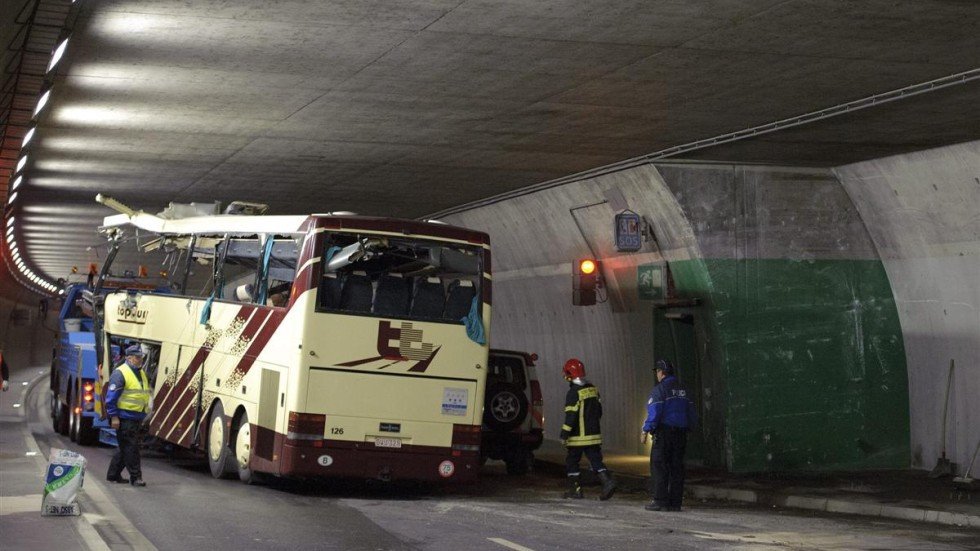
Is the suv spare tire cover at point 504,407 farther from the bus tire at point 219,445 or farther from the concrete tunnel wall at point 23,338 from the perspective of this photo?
the concrete tunnel wall at point 23,338

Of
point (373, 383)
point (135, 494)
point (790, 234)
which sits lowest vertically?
point (135, 494)

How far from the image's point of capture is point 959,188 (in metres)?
19.3

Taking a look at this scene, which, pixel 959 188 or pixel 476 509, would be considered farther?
pixel 959 188

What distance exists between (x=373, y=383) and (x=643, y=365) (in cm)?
896

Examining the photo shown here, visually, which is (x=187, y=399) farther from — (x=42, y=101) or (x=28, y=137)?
(x=42, y=101)

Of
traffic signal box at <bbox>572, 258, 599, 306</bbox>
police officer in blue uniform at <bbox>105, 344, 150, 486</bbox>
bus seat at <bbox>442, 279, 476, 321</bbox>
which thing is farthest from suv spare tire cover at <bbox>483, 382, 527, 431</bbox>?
police officer in blue uniform at <bbox>105, 344, 150, 486</bbox>

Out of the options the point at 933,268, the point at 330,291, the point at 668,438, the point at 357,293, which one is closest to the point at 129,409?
the point at 330,291

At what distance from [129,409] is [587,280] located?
34.7 feet

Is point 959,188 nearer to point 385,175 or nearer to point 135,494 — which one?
point 385,175

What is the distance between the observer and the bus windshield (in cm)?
1678

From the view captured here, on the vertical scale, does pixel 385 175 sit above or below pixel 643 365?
above

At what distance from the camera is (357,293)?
16938 mm

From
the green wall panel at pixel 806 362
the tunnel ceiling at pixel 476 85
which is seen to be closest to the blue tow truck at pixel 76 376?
the tunnel ceiling at pixel 476 85

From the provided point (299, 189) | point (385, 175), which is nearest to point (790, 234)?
point (385, 175)
